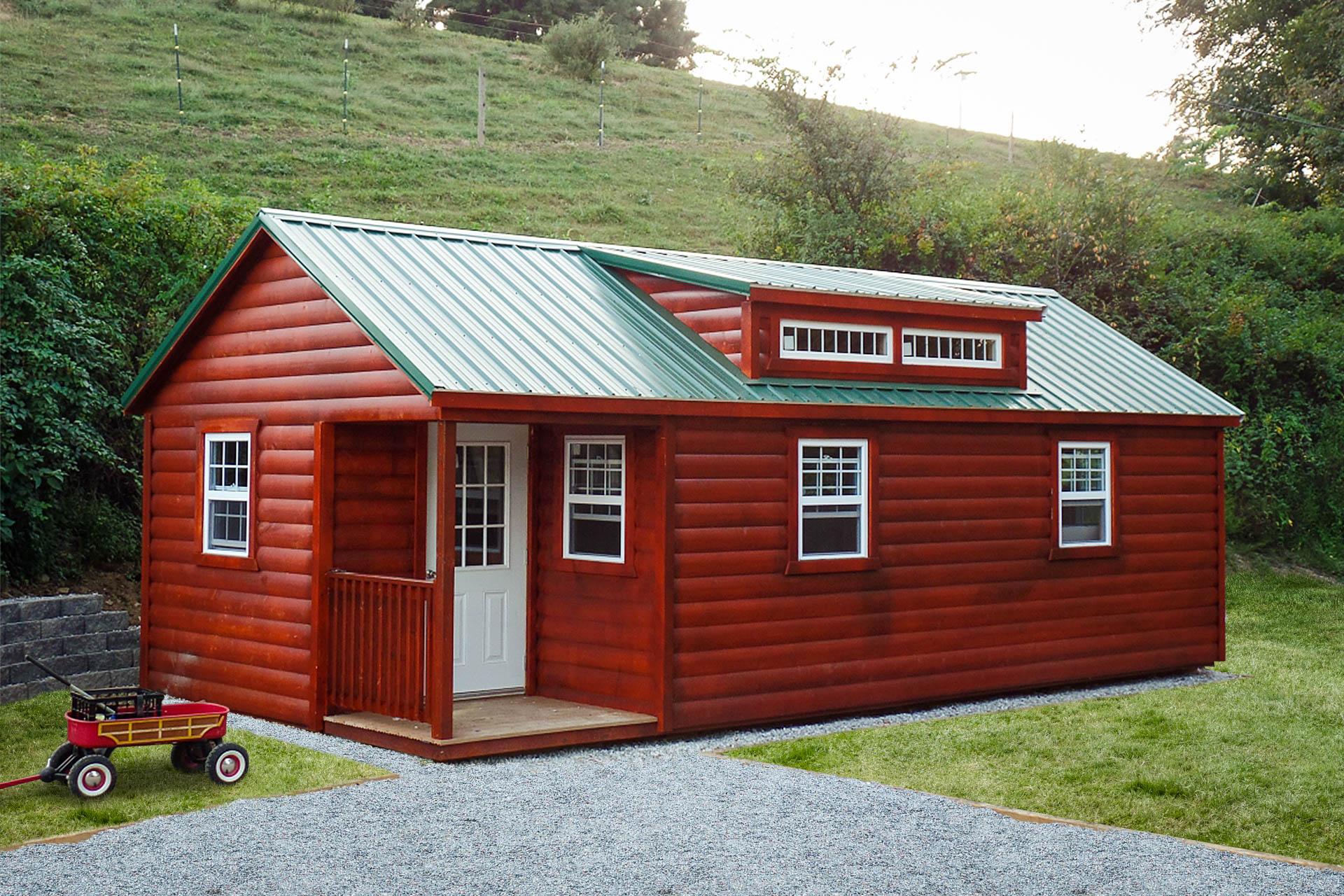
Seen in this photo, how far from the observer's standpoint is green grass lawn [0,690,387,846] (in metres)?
7.45

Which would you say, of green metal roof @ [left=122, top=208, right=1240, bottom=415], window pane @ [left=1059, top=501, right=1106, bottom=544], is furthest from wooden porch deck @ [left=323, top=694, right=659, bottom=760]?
window pane @ [left=1059, top=501, right=1106, bottom=544]

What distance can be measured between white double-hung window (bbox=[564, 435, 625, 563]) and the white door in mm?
510

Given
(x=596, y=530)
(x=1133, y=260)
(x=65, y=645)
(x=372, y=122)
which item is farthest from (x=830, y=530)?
(x=372, y=122)

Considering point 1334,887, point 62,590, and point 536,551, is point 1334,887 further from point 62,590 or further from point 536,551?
point 62,590

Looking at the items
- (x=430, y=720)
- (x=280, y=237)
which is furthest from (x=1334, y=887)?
(x=280, y=237)

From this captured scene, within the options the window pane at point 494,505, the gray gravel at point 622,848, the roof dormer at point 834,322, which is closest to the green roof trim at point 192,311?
the window pane at point 494,505

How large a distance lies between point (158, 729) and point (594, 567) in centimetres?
357

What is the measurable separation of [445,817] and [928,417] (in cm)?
570

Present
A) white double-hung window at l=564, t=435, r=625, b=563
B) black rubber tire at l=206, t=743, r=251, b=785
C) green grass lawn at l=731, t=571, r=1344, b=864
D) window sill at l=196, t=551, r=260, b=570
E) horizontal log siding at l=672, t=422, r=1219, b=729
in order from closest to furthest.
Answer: green grass lawn at l=731, t=571, r=1344, b=864, black rubber tire at l=206, t=743, r=251, b=785, horizontal log siding at l=672, t=422, r=1219, b=729, white double-hung window at l=564, t=435, r=625, b=563, window sill at l=196, t=551, r=260, b=570

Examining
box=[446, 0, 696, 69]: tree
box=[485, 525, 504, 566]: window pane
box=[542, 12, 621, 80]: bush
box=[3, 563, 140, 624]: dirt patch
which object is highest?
box=[446, 0, 696, 69]: tree

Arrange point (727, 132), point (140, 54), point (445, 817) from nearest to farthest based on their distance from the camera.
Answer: point (445, 817)
point (140, 54)
point (727, 132)

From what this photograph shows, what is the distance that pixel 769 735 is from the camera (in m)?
10.4

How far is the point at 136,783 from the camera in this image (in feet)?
27.4

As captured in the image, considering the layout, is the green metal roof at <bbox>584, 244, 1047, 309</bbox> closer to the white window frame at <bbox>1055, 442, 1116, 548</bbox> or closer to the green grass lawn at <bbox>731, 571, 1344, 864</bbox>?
the white window frame at <bbox>1055, 442, 1116, 548</bbox>
